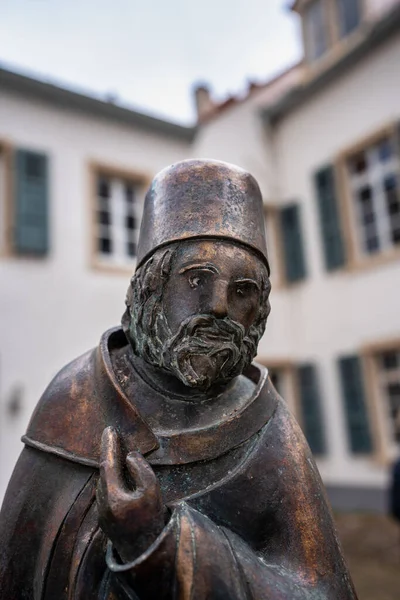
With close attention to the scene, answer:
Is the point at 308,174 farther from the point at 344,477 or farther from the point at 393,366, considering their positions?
the point at 344,477

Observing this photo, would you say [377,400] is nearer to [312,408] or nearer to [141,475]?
[312,408]

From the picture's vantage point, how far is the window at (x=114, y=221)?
7805 mm

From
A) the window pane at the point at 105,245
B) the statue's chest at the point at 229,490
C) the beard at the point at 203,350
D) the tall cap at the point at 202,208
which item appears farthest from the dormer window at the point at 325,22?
the statue's chest at the point at 229,490

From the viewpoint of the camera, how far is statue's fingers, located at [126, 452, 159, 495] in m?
0.98

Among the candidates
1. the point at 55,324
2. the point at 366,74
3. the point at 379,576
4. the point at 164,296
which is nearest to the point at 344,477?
the point at 379,576

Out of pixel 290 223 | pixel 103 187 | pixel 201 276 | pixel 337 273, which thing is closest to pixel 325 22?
pixel 290 223

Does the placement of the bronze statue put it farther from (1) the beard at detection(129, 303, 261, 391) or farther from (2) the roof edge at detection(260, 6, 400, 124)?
(2) the roof edge at detection(260, 6, 400, 124)

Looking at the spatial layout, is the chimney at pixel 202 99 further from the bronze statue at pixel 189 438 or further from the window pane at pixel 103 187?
the bronze statue at pixel 189 438

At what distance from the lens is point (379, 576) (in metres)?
4.90

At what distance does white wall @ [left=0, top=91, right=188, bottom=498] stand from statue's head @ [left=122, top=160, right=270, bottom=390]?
5.40 metres

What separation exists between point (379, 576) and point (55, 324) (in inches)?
176

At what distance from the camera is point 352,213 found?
833 centimetres

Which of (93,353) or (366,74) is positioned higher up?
(366,74)

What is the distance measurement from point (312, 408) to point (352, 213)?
316cm
